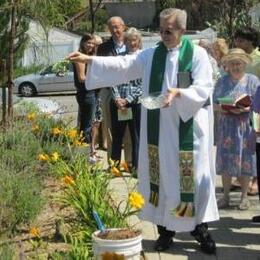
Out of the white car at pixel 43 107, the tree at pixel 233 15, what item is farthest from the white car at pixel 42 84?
the white car at pixel 43 107

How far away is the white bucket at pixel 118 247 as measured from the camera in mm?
4590

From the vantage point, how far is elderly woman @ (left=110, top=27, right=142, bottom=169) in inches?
327

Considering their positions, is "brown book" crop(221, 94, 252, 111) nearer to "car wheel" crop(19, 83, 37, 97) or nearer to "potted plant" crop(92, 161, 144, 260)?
"potted plant" crop(92, 161, 144, 260)

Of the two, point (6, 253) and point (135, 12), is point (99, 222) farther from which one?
point (135, 12)

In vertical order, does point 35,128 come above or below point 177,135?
below

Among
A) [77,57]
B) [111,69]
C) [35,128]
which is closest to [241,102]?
[111,69]

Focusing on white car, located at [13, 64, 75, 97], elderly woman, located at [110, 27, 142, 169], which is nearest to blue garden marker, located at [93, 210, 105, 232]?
elderly woman, located at [110, 27, 142, 169]

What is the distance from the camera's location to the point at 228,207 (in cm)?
726

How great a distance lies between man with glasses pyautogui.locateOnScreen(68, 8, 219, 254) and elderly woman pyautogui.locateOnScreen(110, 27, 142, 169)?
8.12ft

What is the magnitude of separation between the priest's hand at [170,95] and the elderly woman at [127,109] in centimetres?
282

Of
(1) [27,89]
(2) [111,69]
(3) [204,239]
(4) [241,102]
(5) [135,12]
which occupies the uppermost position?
(5) [135,12]

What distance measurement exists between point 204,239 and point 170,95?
1.25m

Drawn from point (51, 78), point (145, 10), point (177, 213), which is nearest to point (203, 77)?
point (177, 213)

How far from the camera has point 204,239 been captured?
18.8 ft
